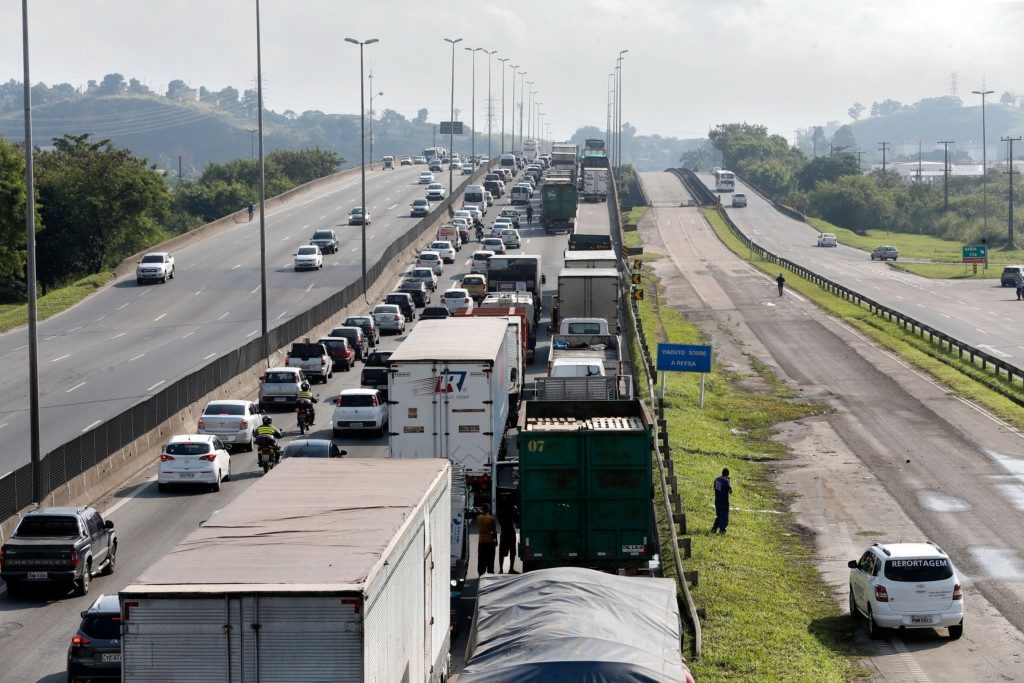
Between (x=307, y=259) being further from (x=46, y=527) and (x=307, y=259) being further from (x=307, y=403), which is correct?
(x=46, y=527)

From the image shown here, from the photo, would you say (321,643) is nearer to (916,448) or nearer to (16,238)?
(916,448)

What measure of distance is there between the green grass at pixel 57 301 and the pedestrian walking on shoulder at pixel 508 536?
43.6m

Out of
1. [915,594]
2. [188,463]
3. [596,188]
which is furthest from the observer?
[596,188]

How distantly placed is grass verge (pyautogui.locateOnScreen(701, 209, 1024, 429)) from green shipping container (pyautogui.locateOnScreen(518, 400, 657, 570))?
24102mm

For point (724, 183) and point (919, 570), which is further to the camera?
point (724, 183)

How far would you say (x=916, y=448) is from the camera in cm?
4066

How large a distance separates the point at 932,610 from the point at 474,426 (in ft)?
32.3

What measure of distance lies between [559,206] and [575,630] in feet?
311

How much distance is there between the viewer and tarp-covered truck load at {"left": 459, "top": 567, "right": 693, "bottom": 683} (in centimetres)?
1245

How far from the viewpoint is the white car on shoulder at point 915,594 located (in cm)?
2219

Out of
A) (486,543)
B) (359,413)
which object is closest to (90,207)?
(359,413)

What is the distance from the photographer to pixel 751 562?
27.3 meters

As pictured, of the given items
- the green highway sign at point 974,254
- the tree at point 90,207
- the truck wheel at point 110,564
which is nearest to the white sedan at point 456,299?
the truck wheel at point 110,564

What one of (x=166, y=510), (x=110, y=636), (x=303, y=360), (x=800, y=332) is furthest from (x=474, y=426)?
(x=800, y=332)
